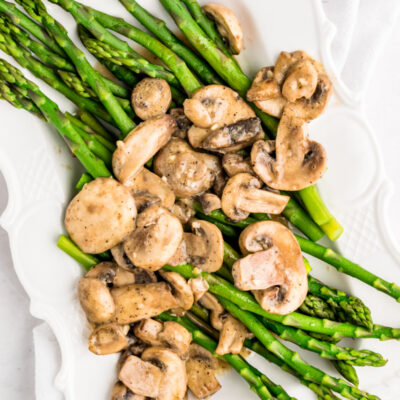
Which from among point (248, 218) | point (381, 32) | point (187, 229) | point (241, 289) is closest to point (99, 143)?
point (187, 229)

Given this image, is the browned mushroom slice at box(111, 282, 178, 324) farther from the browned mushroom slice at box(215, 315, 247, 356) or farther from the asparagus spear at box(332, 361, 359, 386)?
the asparagus spear at box(332, 361, 359, 386)

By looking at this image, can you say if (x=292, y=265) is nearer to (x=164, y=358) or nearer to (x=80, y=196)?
(x=164, y=358)

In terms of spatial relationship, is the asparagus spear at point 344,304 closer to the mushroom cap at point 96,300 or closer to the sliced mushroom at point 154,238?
the sliced mushroom at point 154,238

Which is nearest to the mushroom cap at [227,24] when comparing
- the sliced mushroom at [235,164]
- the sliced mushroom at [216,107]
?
the sliced mushroom at [216,107]

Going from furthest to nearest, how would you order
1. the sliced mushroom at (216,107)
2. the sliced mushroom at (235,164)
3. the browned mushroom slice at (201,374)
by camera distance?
the browned mushroom slice at (201,374)
the sliced mushroom at (235,164)
the sliced mushroom at (216,107)

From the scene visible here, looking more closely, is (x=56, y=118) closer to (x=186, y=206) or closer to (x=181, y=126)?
(x=181, y=126)

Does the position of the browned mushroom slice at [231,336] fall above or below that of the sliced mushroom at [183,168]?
below
